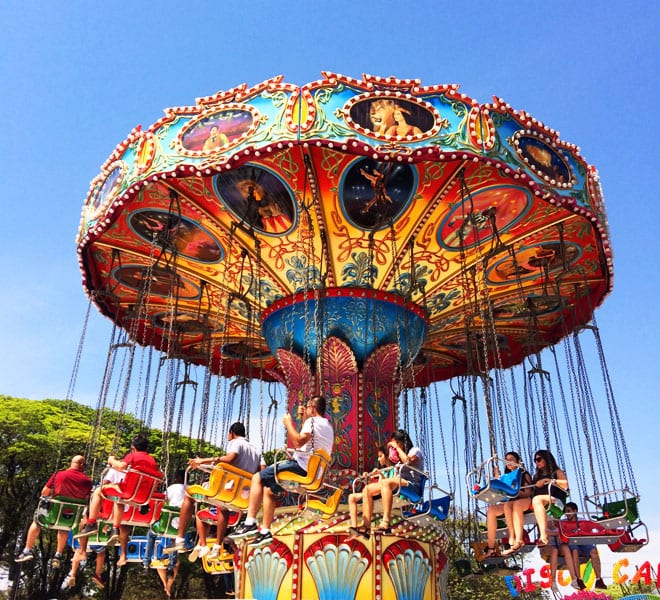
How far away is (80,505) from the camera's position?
10703 millimetres

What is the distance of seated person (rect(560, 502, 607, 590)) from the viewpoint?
34.1 ft

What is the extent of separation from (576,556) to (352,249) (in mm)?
6216

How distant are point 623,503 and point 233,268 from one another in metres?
8.12

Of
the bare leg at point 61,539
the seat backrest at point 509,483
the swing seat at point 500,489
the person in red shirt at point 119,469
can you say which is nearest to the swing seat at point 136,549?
the bare leg at point 61,539

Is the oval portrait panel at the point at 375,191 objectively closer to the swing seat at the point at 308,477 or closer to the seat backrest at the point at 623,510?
the swing seat at the point at 308,477

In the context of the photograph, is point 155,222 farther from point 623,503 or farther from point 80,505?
point 623,503

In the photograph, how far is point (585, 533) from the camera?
10164 mm

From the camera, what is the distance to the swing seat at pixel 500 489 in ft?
29.2

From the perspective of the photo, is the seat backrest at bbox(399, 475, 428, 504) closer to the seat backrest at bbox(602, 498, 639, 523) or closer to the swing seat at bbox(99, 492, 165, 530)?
the seat backrest at bbox(602, 498, 639, 523)

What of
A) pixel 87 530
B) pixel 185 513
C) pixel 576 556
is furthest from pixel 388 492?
pixel 87 530

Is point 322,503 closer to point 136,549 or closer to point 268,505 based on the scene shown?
point 268,505

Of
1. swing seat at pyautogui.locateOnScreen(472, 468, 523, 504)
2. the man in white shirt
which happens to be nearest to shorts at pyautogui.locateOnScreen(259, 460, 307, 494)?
the man in white shirt

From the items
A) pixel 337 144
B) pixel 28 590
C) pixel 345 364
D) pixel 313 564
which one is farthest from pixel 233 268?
pixel 28 590

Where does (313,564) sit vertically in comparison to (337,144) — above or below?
below
